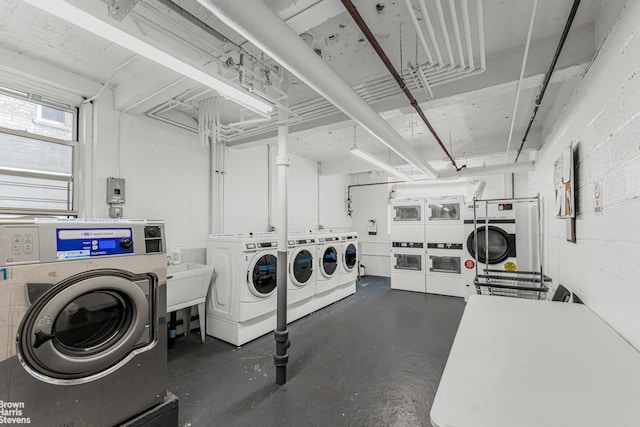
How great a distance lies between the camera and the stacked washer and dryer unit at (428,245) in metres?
5.13

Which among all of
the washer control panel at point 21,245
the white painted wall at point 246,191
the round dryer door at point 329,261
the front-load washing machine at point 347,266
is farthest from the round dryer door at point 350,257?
the washer control panel at point 21,245

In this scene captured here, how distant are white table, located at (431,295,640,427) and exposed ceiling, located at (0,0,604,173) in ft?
5.03

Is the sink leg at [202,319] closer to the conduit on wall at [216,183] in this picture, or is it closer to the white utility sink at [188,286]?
the white utility sink at [188,286]

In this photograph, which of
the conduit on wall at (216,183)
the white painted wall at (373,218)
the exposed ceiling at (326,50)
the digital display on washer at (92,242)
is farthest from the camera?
the white painted wall at (373,218)

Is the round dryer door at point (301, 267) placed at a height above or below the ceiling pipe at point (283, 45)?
below

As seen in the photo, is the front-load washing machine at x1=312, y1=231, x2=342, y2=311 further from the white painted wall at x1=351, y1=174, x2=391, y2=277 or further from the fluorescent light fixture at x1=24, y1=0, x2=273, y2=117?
the fluorescent light fixture at x1=24, y1=0, x2=273, y2=117

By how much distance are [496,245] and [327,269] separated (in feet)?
9.37

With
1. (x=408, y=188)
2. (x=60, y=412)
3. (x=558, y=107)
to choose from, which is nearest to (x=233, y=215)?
(x=60, y=412)

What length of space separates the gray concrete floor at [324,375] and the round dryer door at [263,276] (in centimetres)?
57

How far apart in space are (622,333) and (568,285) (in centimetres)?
118

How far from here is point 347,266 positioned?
497cm

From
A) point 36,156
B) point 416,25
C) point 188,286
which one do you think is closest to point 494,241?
point 416,25

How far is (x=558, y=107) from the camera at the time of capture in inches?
111

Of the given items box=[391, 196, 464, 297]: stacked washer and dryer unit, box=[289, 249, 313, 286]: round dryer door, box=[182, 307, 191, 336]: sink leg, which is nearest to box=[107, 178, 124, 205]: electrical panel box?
box=[182, 307, 191, 336]: sink leg
